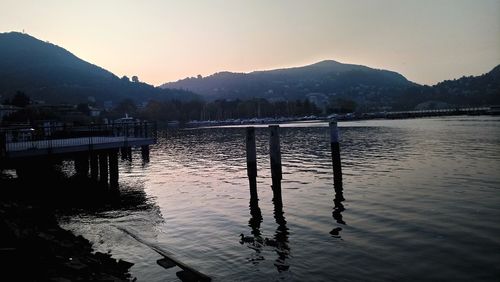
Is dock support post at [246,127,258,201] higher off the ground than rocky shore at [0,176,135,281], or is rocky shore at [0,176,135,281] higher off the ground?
dock support post at [246,127,258,201]

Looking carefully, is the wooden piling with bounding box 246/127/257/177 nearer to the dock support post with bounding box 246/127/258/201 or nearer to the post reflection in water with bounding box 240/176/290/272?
the dock support post with bounding box 246/127/258/201

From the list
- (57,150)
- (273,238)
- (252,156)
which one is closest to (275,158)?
(252,156)

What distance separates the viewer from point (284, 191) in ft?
88.2

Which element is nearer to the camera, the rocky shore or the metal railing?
the rocky shore

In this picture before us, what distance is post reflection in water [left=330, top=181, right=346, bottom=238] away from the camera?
676 inches

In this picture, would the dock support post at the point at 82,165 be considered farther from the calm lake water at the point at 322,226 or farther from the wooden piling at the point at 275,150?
the wooden piling at the point at 275,150

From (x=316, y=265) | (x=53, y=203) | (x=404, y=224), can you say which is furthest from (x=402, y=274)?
(x=53, y=203)

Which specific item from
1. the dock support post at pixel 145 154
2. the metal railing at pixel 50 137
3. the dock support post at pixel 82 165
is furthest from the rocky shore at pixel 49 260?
the dock support post at pixel 145 154

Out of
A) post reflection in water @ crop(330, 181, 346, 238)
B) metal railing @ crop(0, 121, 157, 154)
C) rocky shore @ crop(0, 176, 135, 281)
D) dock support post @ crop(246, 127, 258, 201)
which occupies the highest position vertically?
metal railing @ crop(0, 121, 157, 154)

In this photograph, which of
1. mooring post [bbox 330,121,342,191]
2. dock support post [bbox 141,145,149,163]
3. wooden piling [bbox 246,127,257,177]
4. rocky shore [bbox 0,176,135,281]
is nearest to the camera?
Answer: rocky shore [bbox 0,176,135,281]

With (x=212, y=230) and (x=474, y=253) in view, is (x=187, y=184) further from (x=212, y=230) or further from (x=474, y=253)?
(x=474, y=253)

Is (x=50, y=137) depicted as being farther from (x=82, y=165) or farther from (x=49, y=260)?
(x=49, y=260)

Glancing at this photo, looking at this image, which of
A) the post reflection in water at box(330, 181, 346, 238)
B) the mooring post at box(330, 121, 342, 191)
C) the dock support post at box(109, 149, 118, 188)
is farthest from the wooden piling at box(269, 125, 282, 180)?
the dock support post at box(109, 149, 118, 188)

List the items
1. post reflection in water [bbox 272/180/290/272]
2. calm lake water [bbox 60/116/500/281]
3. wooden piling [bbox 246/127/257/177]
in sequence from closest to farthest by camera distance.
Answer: calm lake water [bbox 60/116/500/281]
post reflection in water [bbox 272/180/290/272]
wooden piling [bbox 246/127/257/177]
